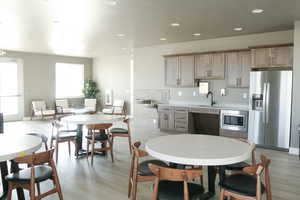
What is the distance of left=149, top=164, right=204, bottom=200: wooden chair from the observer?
2.07 meters

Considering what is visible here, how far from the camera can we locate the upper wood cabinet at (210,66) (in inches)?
261

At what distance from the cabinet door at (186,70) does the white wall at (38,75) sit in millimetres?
6285

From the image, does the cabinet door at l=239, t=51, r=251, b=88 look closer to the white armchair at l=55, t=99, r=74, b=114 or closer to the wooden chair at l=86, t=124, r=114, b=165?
the wooden chair at l=86, t=124, r=114, b=165

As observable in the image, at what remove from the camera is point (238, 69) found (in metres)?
6.38

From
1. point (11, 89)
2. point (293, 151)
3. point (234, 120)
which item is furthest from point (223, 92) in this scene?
point (11, 89)

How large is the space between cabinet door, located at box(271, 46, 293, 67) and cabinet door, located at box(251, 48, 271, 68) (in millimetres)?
105

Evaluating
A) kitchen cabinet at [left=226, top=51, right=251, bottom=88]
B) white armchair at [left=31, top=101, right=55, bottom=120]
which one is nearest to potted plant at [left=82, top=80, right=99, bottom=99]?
white armchair at [left=31, top=101, right=55, bottom=120]

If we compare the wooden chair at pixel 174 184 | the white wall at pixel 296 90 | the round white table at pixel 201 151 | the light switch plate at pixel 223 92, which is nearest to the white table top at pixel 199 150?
the round white table at pixel 201 151

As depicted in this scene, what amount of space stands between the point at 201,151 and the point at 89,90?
9.84 metres

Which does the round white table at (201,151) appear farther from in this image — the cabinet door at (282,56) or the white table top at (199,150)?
the cabinet door at (282,56)

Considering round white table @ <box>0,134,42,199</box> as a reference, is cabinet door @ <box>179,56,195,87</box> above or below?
above

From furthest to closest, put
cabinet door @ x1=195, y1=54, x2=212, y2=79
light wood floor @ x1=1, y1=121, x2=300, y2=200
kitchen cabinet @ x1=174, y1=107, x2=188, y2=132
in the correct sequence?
kitchen cabinet @ x1=174, y1=107, x2=188, y2=132 < cabinet door @ x1=195, y1=54, x2=212, y2=79 < light wood floor @ x1=1, y1=121, x2=300, y2=200

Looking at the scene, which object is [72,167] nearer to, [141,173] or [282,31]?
[141,173]

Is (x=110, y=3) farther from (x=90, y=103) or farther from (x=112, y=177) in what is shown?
(x=90, y=103)
